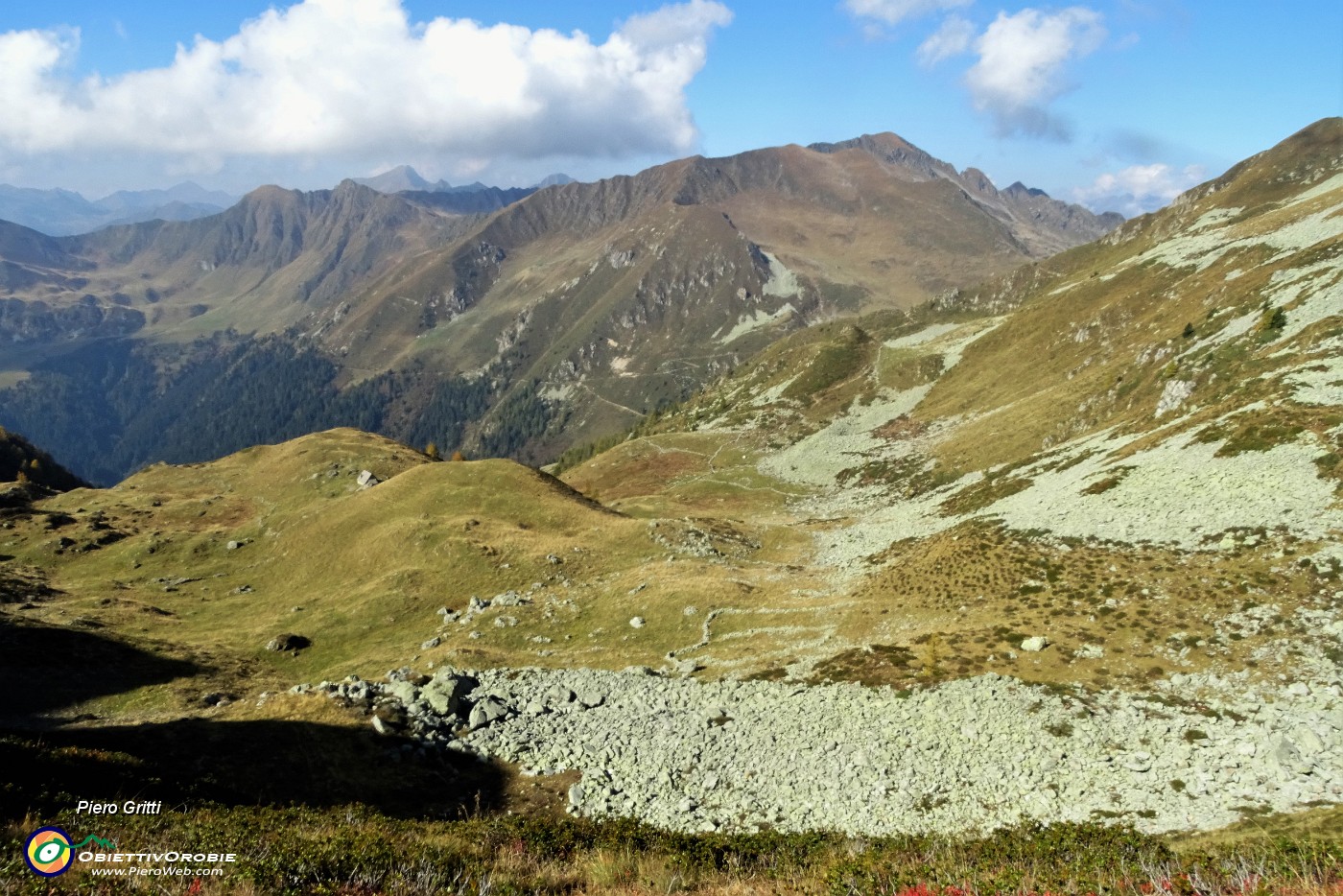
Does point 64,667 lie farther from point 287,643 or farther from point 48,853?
point 48,853

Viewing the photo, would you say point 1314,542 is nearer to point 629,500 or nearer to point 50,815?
point 50,815

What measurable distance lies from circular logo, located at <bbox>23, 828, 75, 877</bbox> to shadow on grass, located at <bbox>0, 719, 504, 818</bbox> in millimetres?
6030

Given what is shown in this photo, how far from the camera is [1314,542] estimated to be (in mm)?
34062

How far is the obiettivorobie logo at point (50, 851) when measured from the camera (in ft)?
39.1

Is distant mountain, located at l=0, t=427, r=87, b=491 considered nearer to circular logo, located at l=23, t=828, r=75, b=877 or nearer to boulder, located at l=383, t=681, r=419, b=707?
boulder, located at l=383, t=681, r=419, b=707

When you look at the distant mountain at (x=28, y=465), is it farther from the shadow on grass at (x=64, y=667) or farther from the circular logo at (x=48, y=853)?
the circular logo at (x=48, y=853)

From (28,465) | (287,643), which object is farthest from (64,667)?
(28,465)

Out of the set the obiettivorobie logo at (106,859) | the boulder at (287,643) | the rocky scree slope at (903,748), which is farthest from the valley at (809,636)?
the obiettivorobie logo at (106,859)

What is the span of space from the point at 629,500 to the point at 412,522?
47.6 m

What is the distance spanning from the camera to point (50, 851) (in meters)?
12.5

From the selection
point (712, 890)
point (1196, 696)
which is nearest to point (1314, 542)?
point (1196, 696)

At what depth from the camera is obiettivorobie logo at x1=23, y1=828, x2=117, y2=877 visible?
1191 cm

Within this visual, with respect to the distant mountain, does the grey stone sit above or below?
below

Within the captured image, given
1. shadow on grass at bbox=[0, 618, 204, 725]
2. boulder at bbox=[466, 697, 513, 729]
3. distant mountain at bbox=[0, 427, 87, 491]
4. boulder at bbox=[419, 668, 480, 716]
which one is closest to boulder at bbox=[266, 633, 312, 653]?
shadow on grass at bbox=[0, 618, 204, 725]
